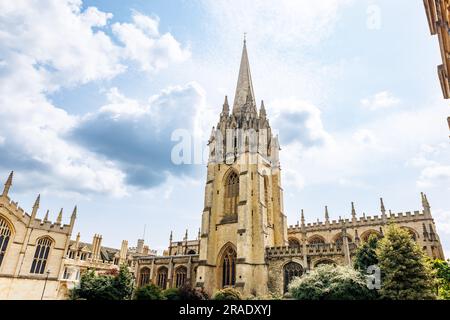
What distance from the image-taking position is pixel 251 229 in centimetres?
3203

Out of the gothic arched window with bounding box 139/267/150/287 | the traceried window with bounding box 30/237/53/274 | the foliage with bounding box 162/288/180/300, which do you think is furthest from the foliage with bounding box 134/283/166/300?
the gothic arched window with bounding box 139/267/150/287

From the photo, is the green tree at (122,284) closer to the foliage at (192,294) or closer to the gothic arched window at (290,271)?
the foliage at (192,294)

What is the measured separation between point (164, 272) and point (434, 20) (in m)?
37.6

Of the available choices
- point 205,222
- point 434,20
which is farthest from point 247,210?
point 434,20

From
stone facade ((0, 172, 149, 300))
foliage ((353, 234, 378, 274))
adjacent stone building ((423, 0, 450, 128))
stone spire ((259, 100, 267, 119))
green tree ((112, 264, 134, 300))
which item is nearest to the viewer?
adjacent stone building ((423, 0, 450, 128))

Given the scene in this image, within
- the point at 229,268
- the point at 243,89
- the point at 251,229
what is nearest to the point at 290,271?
the point at 251,229

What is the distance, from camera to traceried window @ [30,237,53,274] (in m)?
28.7

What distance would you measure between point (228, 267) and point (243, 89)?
26.6 m

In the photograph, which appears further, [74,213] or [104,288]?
[74,213]

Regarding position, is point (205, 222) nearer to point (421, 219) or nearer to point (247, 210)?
point (247, 210)

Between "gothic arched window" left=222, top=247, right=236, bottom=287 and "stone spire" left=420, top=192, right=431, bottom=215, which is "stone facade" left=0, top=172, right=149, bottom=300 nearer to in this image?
"gothic arched window" left=222, top=247, right=236, bottom=287

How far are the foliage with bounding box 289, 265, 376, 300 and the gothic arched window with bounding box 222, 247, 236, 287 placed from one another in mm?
13397

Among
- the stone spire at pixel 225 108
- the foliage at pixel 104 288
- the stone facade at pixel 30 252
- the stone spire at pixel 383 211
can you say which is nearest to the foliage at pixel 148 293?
the foliage at pixel 104 288

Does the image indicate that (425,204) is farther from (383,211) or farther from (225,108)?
(225,108)
